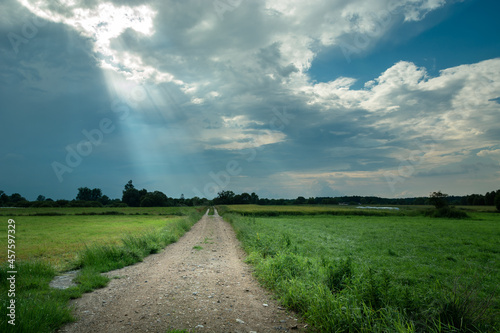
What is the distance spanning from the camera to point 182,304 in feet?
21.3

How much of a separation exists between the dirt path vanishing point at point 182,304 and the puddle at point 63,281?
1.19 metres

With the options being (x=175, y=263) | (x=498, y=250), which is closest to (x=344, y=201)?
(x=498, y=250)

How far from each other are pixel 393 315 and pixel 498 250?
58.4ft

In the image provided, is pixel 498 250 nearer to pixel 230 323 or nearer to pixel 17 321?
pixel 230 323

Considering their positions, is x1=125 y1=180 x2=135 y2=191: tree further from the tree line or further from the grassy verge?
the grassy verge

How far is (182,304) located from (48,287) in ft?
14.4

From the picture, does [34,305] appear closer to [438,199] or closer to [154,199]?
[438,199]

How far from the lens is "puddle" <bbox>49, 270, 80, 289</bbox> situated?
7.92 m

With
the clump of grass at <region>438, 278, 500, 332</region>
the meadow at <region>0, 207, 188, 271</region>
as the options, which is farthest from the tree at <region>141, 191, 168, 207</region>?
the clump of grass at <region>438, 278, 500, 332</region>

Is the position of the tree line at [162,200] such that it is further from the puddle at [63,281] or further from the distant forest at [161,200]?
the puddle at [63,281]

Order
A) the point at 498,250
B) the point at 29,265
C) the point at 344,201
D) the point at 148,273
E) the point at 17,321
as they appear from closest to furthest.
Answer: the point at 17,321 < the point at 29,265 < the point at 148,273 < the point at 498,250 < the point at 344,201

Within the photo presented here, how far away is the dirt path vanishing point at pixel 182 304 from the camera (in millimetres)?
5348

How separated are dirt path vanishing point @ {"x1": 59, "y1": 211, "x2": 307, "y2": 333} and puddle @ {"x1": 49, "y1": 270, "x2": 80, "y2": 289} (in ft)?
3.89

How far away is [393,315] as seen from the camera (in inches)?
189
